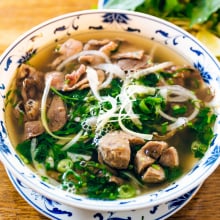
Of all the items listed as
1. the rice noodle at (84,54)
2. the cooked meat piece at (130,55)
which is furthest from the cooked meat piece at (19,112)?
the cooked meat piece at (130,55)

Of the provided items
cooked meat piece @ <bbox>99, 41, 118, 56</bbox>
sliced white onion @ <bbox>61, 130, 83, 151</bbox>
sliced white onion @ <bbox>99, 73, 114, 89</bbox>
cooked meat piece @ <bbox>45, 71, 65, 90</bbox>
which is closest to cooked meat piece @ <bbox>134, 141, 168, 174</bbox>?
sliced white onion @ <bbox>61, 130, 83, 151</bbox>

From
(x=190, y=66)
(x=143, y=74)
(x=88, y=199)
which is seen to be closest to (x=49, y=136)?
(x=88, y=199)

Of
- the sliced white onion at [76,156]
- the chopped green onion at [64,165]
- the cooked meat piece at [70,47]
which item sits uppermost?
the cooked meat piece at [70,47]

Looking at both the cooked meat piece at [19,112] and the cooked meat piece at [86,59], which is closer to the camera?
the cooked meat piece at [19,112]

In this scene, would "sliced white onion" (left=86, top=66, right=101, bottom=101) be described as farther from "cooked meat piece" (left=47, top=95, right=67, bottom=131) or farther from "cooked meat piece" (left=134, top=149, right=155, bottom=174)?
"cooked meat piece" (left=134, top=149, right=155, bottom=174)

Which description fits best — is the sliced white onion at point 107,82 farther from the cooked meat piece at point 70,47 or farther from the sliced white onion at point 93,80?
the cooked meat piece at point 70,47

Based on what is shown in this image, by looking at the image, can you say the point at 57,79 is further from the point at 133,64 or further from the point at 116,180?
the point at 116,180

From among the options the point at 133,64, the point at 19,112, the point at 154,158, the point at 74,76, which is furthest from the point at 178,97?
the point at 19,112

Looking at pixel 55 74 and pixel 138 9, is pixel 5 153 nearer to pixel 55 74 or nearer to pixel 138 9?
pixel 55 74
